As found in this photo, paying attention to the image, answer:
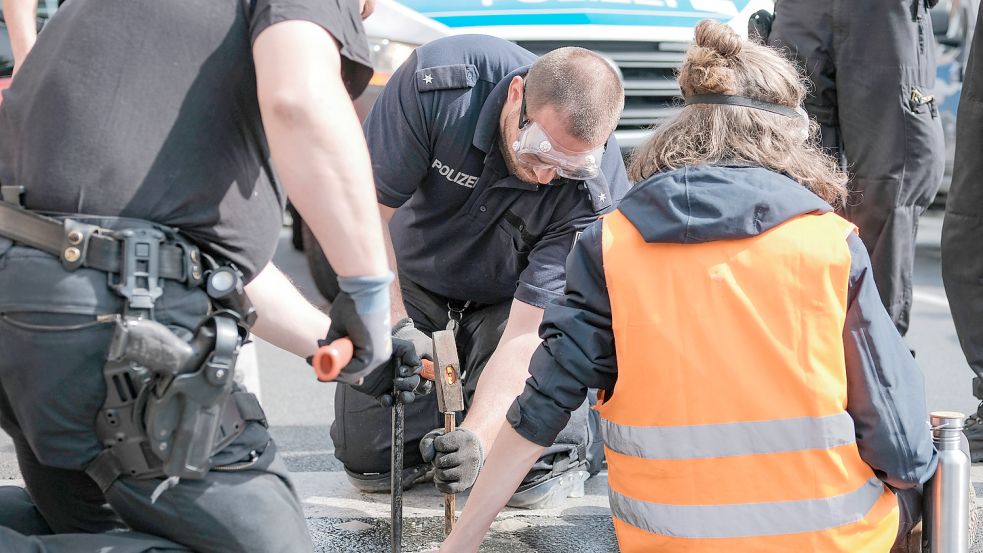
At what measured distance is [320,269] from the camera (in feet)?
17.9

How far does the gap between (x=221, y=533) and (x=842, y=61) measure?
2968mm

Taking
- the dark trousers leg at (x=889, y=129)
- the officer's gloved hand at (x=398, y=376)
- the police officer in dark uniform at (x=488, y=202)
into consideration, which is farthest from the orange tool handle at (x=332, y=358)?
the dark trousers leg at (x=889, y=129)

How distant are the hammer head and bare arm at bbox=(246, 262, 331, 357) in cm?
59

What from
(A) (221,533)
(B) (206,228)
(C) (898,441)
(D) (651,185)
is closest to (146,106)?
(B) (206,228)

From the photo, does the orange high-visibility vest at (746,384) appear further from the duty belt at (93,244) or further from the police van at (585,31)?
the police van at (585,31)

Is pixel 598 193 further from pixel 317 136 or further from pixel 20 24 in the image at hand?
pixel 20 24

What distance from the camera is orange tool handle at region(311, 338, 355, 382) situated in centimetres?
196

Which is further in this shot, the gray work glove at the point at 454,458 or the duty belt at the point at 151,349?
the gray work glove at the point at 454,458

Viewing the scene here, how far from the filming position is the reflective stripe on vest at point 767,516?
7.21ft

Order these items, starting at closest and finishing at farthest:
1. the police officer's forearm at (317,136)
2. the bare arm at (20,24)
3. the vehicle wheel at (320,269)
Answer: the police officer's forearm at (317,136) → the bare arm at (20,24) → the vehicle wheel at (320,269)

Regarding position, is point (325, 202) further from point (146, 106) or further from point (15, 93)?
point (15, 93)

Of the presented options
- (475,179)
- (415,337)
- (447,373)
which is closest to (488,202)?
(475,179)

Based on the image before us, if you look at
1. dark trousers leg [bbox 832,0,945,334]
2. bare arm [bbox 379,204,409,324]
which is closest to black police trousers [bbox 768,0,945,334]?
dark trousers leg [bbox 832,0,945,334]

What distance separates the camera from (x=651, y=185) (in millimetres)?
2248
